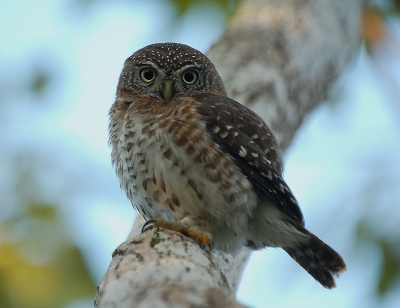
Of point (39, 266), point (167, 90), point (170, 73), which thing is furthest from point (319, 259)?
point (39, 266)

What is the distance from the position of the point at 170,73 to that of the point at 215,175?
120 cm

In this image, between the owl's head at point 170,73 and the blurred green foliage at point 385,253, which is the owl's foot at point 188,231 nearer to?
the owl's head at point 170,73

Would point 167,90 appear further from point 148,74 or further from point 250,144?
point 250,144

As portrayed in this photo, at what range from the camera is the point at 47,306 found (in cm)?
457

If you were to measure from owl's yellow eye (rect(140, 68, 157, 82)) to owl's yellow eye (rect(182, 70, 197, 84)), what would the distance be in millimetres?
237

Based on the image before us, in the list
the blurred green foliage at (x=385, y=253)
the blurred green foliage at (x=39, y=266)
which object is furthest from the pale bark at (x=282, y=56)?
the blurred green foliage at (x=385, y=253)

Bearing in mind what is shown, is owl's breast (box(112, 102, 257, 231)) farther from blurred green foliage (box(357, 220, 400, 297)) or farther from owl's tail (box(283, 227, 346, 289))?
blurred green foliage (box(357, 220, 400, 297))

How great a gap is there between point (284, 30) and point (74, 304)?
103 inches

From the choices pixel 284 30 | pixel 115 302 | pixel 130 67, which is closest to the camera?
pixel 115 302

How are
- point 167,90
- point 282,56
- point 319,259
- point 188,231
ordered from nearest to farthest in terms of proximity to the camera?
point 188,231 < point 319,259 < point 282,56 < point 167,90

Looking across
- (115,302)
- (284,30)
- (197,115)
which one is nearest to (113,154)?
(197,115)

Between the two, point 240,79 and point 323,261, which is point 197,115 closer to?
point 240,79

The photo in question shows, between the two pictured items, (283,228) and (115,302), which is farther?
(283,228)

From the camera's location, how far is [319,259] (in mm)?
4148
